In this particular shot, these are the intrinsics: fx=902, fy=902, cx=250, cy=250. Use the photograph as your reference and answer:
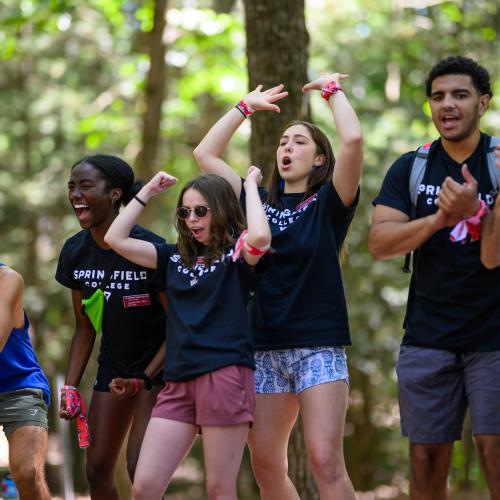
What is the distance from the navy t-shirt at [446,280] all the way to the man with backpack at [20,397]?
219cm

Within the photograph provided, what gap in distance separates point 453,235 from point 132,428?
208 cm

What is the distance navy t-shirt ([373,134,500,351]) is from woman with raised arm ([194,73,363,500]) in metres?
0.32

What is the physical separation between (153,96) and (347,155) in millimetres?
6944

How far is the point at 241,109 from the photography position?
5016 millimetres

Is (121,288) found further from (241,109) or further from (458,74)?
(458,74)

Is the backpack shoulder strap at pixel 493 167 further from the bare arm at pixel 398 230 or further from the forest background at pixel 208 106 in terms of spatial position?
the forest background at pixel 208 106

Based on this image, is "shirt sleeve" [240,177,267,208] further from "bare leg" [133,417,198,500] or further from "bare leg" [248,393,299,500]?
"bare leg" [133,417,198,500]

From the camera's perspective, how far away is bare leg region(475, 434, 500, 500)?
13.9 ft

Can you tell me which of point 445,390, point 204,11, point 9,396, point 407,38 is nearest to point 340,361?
point 445,390

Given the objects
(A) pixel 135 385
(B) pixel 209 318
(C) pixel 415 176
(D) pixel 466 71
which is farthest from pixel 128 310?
(D) pixel 466 71

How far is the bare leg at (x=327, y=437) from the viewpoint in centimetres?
434

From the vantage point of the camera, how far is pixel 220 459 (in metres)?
4.18

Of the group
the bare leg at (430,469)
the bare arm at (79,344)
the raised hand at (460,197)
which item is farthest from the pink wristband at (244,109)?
the bare leg at (430,469)

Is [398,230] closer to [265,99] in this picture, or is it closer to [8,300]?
[265,99]
